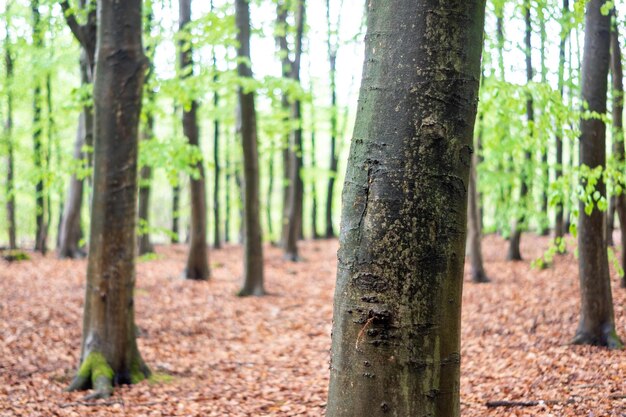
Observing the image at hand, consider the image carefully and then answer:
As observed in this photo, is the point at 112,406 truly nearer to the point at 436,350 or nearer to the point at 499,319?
the point at 436,350

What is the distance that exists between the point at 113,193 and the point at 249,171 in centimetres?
643

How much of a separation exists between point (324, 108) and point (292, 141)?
10.5 ft

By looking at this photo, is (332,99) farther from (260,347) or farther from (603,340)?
(603,340)

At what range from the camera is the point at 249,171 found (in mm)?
12250

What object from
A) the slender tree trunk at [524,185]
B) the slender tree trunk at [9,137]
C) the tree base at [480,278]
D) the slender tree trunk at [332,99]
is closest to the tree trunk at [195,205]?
the slender tree trunk at [9,137]

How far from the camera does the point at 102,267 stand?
597 centimetres

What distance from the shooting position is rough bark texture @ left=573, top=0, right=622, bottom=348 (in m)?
6.79

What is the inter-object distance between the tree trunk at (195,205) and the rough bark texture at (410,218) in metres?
10.5

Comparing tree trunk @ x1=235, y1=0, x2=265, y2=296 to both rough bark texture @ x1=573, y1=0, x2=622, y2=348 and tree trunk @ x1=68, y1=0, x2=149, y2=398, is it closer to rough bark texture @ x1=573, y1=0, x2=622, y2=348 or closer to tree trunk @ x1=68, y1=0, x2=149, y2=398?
tree trunk @ x1=68, y1=0, x2=149, y2=398

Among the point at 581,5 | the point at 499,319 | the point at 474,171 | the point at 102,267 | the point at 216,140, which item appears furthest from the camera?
the point at 216,140

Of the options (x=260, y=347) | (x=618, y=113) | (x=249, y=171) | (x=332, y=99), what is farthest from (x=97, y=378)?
(x=332, y=99)

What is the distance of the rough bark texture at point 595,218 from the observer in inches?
267

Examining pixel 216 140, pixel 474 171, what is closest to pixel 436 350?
pixel 474 171

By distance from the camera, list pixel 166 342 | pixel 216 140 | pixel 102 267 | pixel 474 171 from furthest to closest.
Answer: pixel 216 140 < pixel 474 171 < pixel 166 342 < pixel 102 267
